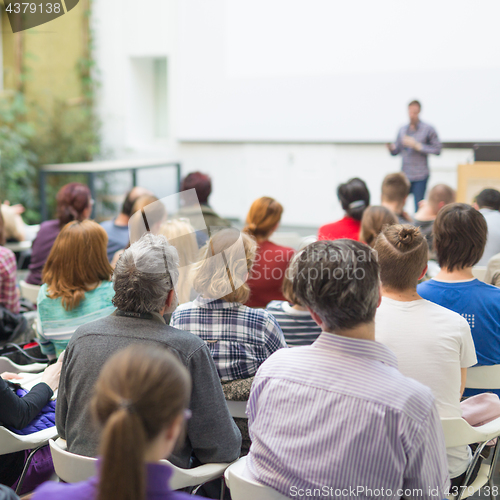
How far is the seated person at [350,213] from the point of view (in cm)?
339

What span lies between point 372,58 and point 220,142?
2563 mm

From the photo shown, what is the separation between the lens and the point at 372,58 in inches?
281

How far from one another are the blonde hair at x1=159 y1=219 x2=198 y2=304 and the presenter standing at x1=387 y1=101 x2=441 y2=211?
432cm

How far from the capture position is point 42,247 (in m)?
3.46

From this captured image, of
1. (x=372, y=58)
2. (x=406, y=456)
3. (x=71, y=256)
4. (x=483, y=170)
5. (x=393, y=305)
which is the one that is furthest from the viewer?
(x=372, y=58)

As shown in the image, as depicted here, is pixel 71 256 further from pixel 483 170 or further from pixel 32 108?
pixel 32 108

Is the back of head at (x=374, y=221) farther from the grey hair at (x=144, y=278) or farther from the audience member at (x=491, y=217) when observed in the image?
the grey hair at (x=144, y=278)

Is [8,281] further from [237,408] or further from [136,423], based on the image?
[136,423]

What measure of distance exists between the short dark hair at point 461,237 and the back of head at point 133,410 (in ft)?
4.70

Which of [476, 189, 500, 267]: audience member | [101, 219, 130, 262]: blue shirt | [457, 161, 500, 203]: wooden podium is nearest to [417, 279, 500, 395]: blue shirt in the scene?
[476, 189, 500, 267]: audience member

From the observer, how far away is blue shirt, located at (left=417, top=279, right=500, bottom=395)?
75.8 inches

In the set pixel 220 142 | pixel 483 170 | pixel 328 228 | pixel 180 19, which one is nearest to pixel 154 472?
pixel 328 228

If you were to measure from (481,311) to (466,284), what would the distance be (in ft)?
0.35

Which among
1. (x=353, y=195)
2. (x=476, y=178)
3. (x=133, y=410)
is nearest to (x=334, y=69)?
(x=476, y=178)
